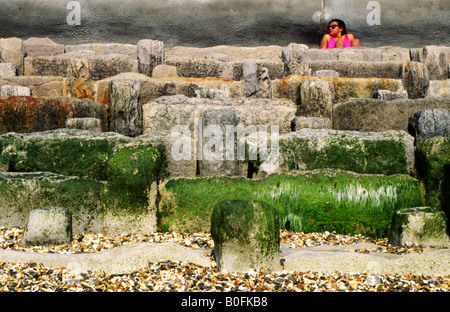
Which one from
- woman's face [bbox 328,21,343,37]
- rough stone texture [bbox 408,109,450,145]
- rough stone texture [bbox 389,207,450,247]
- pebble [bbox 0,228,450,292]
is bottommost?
pebble [bbox 0,228,450,292]

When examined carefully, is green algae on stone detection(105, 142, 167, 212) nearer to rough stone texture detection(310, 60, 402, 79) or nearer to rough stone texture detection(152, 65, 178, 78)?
rough stone texture detection(152, 65, 178, 78)

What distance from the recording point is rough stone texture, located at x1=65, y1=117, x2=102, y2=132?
565 centimetres

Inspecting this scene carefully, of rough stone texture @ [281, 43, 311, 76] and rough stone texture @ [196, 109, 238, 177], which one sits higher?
rough stone texture @ [281, 43, 311, 76]

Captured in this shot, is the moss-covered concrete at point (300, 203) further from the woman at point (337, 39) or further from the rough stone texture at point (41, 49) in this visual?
the woman at point (337, 39)

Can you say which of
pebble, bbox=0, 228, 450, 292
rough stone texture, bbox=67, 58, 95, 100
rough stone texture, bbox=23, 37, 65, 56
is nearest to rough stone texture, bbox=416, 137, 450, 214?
pebble, bbox=0, 228, 450, 292

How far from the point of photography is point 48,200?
4.37 metres

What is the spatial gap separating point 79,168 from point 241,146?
149 cm

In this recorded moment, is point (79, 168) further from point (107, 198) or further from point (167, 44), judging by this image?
Answer: point (167, 44)

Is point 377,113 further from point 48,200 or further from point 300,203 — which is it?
point 48,200

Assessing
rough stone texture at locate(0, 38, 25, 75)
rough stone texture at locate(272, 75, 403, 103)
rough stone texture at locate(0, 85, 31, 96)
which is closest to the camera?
rough stone texture at locate(0, 85, 31, 96)

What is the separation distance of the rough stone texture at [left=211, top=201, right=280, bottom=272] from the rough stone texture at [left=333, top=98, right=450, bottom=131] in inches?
133

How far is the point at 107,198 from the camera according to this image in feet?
14.4

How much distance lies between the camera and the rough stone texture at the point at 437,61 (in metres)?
9.80

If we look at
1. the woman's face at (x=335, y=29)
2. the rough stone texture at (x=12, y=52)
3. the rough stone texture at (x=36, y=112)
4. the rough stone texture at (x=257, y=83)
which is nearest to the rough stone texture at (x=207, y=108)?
the rough stone texture at (x=36, y=112)
